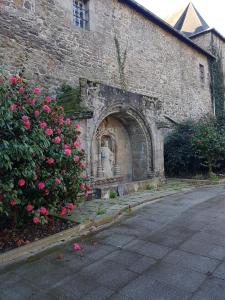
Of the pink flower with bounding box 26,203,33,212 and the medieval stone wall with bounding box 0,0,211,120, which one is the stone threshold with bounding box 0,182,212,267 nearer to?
the pink flower with bounding box 26,203,33,212

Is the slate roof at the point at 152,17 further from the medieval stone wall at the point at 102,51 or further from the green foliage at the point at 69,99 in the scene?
the green foliage at the point at 69,99

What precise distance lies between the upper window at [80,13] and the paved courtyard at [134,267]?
6842 millimetres

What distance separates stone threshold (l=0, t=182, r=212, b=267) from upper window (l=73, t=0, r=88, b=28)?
5.92 metres

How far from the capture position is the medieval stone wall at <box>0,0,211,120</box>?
6.36 m

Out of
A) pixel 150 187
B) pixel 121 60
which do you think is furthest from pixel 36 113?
pixel 121 60

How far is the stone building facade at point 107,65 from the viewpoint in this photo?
20.5ft

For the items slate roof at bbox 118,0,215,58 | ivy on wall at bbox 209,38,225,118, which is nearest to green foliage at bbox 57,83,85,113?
slate roof at bbox 118,0,215,58

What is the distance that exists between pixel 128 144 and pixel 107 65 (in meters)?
2.98

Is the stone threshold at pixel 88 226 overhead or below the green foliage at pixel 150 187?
below

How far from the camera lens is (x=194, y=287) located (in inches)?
89.9

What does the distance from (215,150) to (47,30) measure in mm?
6913

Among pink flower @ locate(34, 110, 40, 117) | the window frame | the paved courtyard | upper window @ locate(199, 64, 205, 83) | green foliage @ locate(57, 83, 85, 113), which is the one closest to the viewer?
the paved courtyard

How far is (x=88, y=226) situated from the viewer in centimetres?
410

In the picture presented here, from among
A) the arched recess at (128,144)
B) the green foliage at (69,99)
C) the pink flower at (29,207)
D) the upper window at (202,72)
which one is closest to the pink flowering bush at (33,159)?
the pink flower at (29,207)
